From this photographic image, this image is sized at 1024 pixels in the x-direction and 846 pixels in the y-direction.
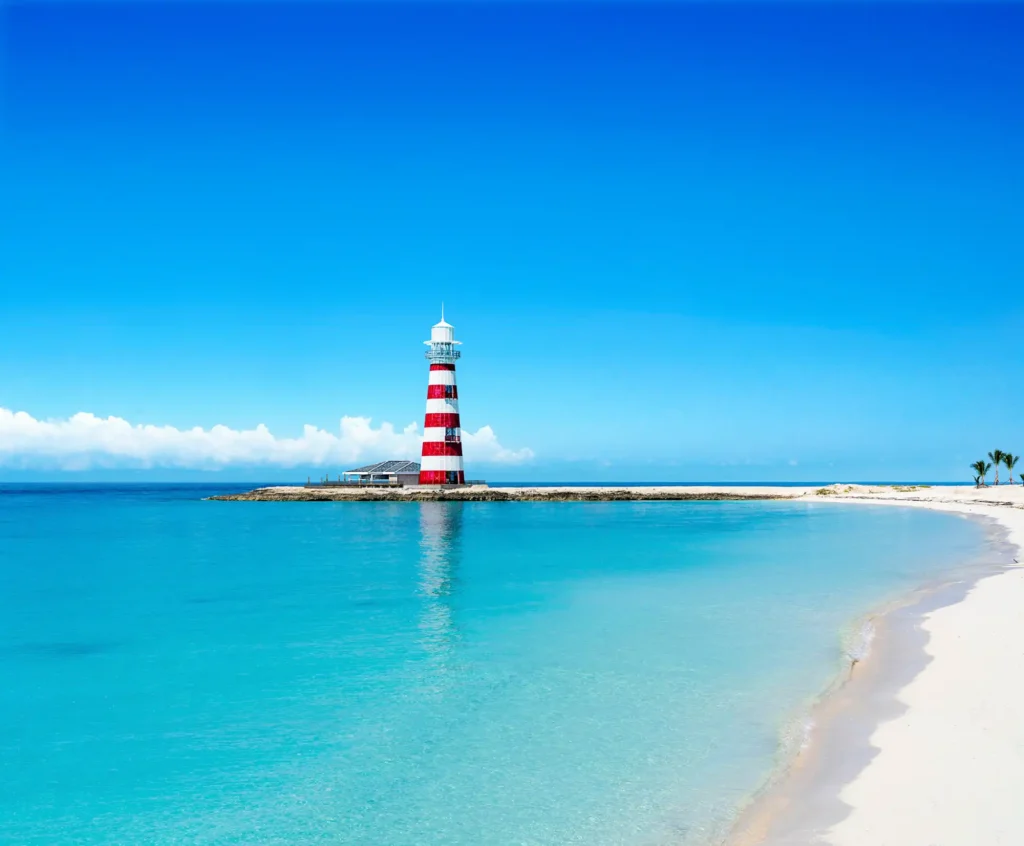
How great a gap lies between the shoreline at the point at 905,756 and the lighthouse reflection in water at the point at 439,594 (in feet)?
19.5

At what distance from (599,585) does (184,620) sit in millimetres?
11898

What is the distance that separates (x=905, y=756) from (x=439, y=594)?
15.4m

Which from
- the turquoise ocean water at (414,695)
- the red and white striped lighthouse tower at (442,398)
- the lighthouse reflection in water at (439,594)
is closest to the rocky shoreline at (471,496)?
the red and white striped lighthouse tower at (442,398)

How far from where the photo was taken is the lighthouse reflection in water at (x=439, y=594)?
1352 centimetres

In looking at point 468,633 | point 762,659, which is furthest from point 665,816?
point 468,633

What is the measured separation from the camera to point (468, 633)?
16359 millimetres

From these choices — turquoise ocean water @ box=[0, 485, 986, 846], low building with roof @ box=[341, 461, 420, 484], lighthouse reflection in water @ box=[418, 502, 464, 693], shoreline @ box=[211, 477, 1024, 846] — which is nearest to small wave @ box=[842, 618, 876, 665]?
shoreline @ box=[211, 477, 1024, 846]

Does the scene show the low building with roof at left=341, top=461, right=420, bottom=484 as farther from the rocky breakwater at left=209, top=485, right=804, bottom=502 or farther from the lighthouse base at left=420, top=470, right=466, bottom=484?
the lighthouse base at left=420, top=470, right=466, bottom=484

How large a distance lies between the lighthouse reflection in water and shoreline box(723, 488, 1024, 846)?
235 inches

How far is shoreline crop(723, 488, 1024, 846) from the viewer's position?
6.50 m

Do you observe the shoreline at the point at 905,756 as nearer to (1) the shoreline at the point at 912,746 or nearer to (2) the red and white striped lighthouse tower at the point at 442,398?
(1) the shoreline at the point at 912,746

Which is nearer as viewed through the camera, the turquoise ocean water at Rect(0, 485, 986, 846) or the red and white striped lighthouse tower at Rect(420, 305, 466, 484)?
the turquoise ocean water at Rect(0, 485, 986, 846)

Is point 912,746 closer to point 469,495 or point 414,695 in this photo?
point 414,695

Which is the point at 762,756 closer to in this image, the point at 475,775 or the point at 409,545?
the point at 475,775
